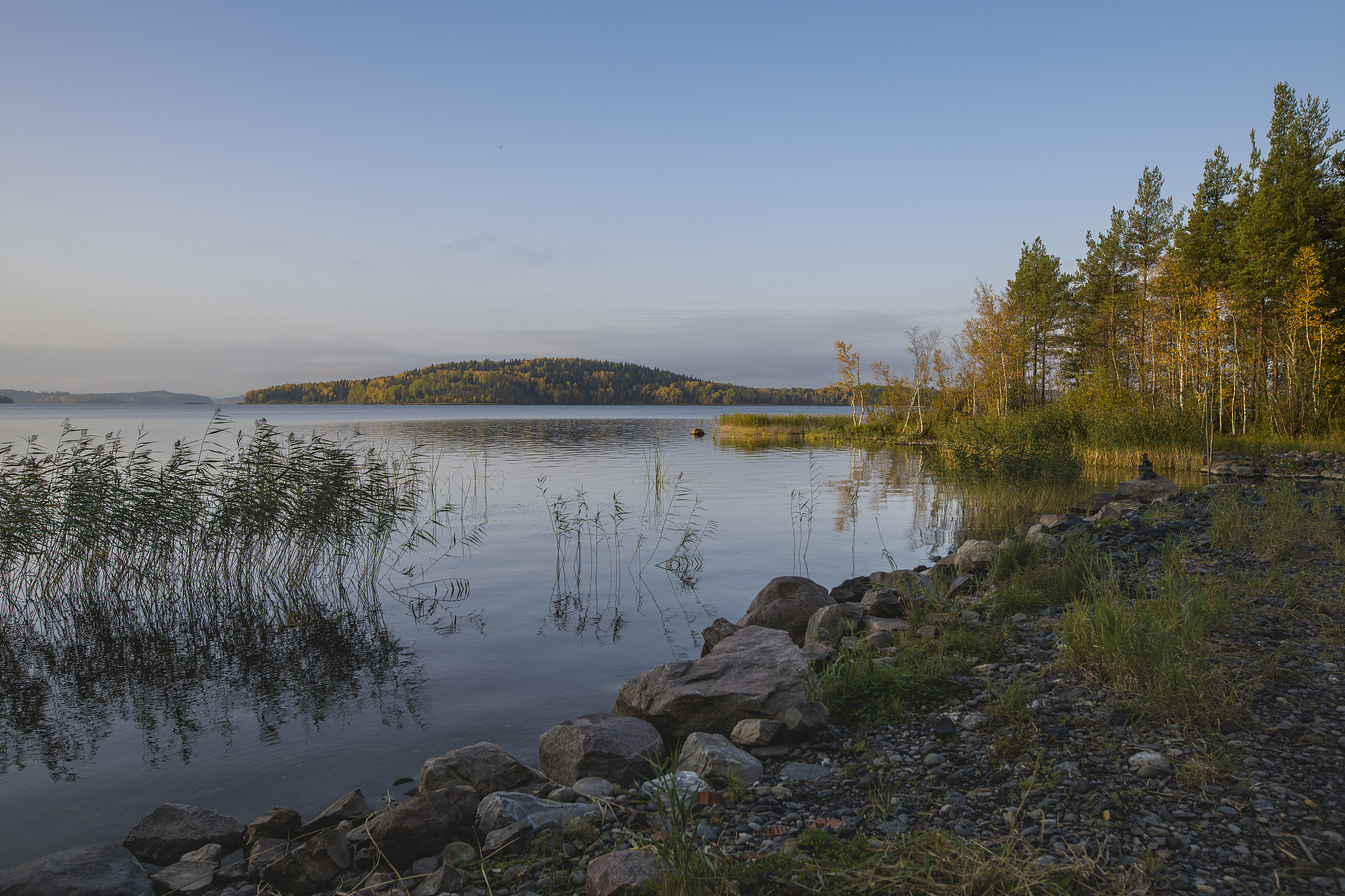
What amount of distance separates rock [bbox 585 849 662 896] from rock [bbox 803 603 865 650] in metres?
4.56

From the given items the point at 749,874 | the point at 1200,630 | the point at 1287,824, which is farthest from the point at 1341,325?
the point at 749,874

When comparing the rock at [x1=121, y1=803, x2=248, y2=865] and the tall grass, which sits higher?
the tall grass

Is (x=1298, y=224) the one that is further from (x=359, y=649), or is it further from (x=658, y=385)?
(x=658, y=385)

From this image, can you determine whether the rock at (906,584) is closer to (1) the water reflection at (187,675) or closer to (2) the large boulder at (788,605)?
(2) the large boulder at (788,605)

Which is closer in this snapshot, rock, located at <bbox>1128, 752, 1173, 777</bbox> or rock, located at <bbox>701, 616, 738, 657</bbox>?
rock, located at <bbox>1128, 752, 1173, 777</bbox>

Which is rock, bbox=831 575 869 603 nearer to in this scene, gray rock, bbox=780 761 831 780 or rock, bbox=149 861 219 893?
gray rock, bbox=780 761 831 780

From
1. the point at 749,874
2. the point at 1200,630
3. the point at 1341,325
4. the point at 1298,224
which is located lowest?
the point at 749,874

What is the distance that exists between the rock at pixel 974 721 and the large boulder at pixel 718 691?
1.19 meters

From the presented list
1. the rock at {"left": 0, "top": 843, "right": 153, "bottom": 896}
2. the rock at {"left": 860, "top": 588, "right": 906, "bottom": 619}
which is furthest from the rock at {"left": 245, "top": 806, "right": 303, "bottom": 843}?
the rock at {"left": 860, "top": 588, "right": 906, "bottom": 619}

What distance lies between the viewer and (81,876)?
13.4ft

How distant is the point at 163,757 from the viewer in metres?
6.32

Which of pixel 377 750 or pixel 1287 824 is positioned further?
pixel 377 750

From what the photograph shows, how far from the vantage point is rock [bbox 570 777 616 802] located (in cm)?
482

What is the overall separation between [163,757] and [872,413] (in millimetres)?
44509
